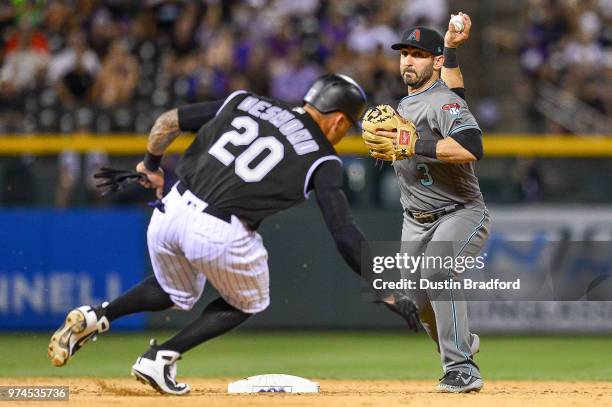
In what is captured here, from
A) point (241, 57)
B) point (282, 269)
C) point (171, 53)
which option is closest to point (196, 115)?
point (282, 269)

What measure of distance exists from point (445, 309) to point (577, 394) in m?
1.04

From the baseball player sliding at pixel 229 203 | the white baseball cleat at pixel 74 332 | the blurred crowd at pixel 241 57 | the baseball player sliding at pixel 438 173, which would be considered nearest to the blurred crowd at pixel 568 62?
the blurred crowd at pixel 241 57

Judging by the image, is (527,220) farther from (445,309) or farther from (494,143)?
(445,309)

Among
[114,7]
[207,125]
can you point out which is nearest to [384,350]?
[207,125]

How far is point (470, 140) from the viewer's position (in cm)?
633

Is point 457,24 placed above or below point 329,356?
above

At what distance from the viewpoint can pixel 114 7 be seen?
14.7 m

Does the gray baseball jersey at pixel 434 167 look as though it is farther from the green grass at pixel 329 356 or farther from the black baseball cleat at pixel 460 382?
the green grass at pixel 329 356

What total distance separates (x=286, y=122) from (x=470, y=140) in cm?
102

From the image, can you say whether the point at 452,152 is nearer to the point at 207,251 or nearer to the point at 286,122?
the point at 286,122

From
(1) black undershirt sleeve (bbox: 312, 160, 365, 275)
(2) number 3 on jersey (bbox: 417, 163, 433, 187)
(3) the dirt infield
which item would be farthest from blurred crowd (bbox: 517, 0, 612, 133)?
(1) black undershirt sleeve (bbox: 312, 160, 365, 275)

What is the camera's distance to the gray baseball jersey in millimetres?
6551

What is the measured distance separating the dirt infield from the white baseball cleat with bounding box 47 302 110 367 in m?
0.27

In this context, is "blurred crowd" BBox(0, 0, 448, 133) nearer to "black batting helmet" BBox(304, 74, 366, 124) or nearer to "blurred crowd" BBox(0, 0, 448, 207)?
"blurred crowd" BBox(0, 0, 448, 207)
